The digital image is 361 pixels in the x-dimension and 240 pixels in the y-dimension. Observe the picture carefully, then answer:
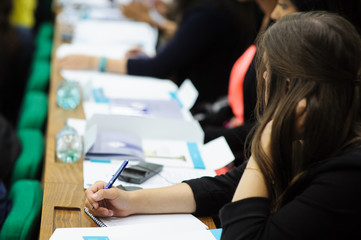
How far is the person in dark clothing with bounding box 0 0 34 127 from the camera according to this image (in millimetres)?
3230

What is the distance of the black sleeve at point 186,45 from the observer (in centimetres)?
270

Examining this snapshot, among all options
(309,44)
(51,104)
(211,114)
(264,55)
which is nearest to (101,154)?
(51,104)

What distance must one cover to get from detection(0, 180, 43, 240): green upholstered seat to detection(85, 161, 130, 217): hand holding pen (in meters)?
0.26

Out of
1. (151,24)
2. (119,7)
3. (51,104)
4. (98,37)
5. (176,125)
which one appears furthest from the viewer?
(119,7)

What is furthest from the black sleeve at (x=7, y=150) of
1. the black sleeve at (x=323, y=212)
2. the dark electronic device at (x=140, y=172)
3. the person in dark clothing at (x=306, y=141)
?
the black sleeve at (x=323, y=212)

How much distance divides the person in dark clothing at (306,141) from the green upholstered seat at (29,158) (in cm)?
98

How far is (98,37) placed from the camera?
10.9 ft

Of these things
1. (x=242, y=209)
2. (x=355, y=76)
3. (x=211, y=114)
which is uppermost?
(x=355, y=76)

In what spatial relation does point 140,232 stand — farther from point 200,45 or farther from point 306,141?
point 200,45

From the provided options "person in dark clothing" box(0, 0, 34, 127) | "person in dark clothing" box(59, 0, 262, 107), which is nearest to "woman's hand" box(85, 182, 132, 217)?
"person in dark clothing" box(59, 0, 262, 107)

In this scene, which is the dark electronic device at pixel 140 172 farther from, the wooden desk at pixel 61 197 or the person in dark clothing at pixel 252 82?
the person in dark clothing at pixel 252 82

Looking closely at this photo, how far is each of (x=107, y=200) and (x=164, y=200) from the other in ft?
0.51

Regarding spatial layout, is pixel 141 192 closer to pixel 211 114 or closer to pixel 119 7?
pixel 211 114

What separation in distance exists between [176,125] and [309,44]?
0.91 m
